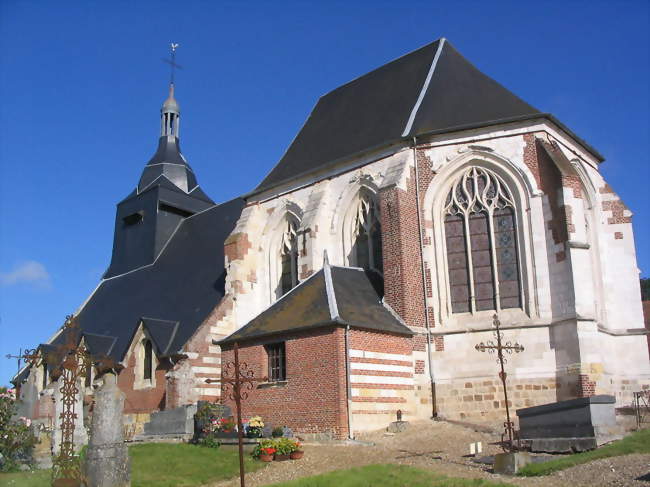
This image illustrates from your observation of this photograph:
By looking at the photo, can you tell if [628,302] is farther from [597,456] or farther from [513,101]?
[597,456]

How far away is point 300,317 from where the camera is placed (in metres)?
18.3

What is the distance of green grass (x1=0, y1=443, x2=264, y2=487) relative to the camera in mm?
13484

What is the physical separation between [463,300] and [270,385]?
600cm

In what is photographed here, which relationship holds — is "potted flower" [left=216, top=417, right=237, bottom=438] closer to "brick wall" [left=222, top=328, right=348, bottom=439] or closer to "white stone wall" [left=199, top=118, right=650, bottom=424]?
"brick wall" [left=222, top=328, right=348, bottom=439]

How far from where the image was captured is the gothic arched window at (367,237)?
2194cm

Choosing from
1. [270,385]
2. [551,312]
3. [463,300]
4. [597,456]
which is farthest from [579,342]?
[270,385]

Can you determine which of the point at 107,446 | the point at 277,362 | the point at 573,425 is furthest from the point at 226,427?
the point at 573,425

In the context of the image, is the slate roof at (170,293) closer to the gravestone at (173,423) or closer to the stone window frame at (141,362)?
the stone window frame at (141,362)

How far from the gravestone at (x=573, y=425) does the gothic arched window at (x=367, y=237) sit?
857 centimetres

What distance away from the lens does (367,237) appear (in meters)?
22.3

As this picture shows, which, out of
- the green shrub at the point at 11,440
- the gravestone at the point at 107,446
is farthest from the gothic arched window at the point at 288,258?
the gravestone at the point at 107,446

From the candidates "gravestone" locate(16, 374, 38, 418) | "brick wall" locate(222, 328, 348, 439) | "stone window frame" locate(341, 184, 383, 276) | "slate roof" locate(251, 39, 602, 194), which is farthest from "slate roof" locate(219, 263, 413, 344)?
"gravestone" locate(16, 374, 38, 418)

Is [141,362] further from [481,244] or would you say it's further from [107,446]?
[107,446]

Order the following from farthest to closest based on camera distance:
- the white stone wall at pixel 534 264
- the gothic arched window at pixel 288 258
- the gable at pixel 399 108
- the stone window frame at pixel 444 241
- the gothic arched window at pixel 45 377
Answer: the gothic arched window at pixel 45 377
the gothic arched window at pixel 288 258
the gable at pixel 399 108
the stone window frame at pixel 444 241
the white stone wall at pixel 534 264
